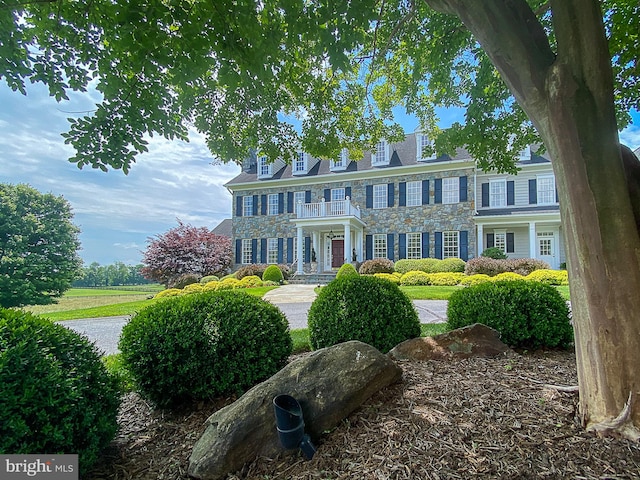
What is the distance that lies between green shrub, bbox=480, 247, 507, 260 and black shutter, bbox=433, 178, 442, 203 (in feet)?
12.2

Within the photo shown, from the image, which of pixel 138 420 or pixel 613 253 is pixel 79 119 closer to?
pixel 138 420

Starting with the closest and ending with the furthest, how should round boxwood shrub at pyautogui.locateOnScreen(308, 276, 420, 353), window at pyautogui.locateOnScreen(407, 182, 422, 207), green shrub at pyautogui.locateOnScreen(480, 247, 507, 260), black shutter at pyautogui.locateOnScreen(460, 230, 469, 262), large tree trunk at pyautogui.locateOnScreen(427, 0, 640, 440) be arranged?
1. large tree trunk at pyautogui.locateOnScreen(427, 0, 640, 440)
2. round boxwood shrub at pyautogui.locateOnScreen(308, 276, 420, 353)
3. green shrub at pyautogui.locateOnScreen(480, 247, 507, 260)
4. black shutter at pyautogui.locateOnScreen(460, 230, 469, 262)
5. window at pyautogui.locateOnScreen(407, 182, 422, 207)

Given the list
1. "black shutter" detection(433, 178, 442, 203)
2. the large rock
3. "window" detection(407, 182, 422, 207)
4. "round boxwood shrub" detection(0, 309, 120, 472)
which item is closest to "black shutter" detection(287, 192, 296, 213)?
"window" detection(407, 182, 422, 207)

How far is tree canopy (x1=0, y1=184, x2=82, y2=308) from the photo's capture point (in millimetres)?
15508

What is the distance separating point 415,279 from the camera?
15.0m

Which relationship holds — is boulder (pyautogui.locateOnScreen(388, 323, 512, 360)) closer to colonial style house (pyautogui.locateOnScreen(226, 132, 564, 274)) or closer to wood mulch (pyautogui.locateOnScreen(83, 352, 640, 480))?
wood mulch (pyautogui.locateOnScreen(83, 352, 640, 480))

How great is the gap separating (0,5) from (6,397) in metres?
2.87

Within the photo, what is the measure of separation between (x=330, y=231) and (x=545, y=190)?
12.4m

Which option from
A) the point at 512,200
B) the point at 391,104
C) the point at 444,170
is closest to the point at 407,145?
the point at 444,170

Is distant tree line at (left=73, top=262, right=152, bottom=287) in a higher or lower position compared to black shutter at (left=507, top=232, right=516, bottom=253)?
lower

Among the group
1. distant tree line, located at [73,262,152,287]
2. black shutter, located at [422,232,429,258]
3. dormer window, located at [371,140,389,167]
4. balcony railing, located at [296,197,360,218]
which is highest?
dormer window, located at [371,140,389,167]

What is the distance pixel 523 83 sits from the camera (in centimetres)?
208

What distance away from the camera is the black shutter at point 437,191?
18594 mm

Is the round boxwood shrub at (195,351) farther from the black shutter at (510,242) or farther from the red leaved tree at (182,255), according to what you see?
the black shutter at (510,242)
